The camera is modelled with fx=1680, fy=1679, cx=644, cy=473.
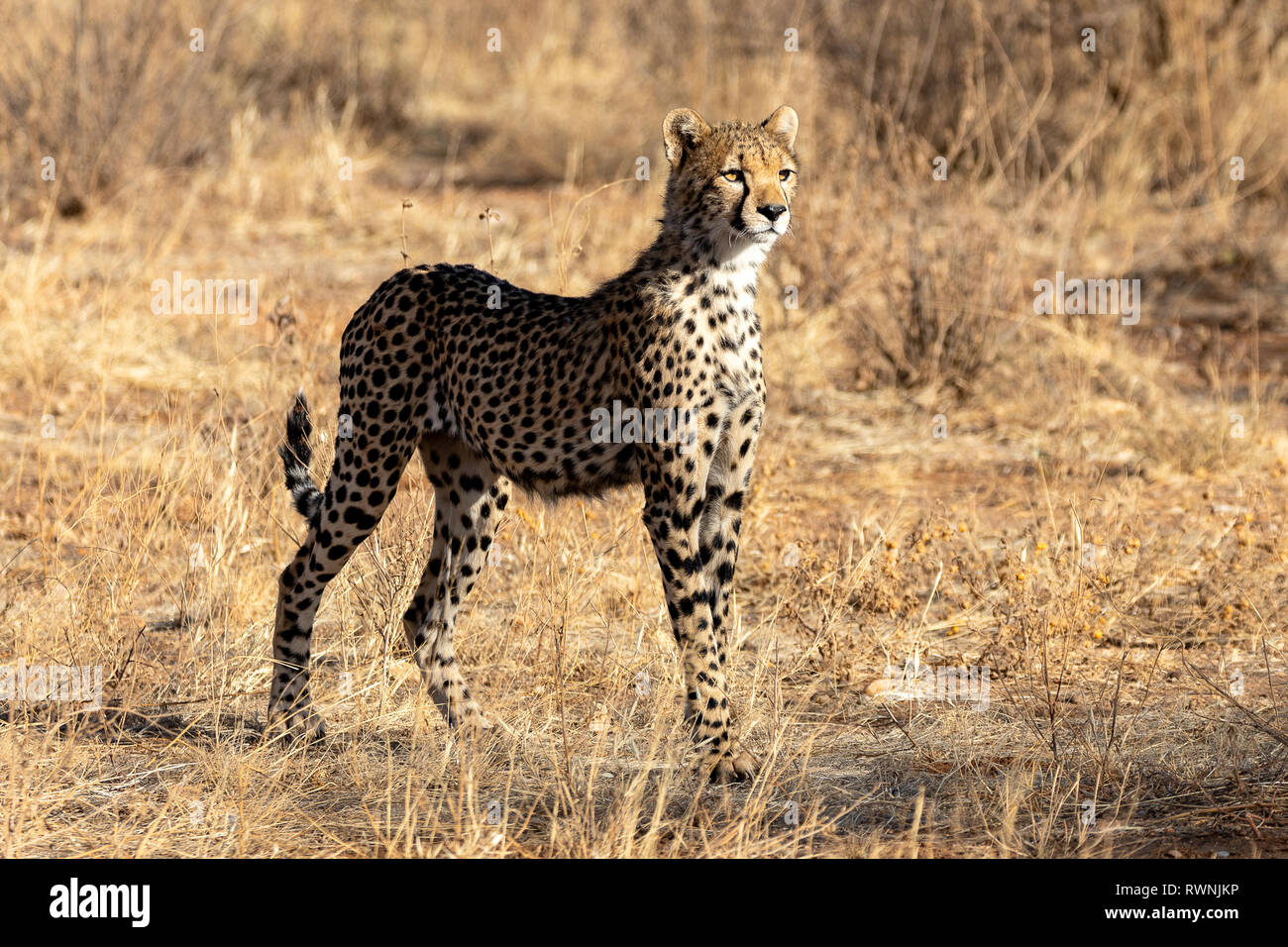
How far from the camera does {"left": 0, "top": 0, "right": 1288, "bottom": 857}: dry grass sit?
4012 millimetres

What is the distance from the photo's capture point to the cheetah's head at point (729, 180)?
159 inches

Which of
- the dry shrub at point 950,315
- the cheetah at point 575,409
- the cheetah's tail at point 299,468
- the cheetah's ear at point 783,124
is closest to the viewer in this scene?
the cheetah at point 575,409

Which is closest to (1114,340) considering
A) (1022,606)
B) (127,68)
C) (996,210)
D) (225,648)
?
(996,210)

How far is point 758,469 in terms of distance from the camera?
604 centimetres

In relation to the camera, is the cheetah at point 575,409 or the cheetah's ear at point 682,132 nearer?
the cheetah at point 575,409

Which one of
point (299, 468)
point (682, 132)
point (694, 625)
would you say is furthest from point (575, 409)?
point (299, 468)

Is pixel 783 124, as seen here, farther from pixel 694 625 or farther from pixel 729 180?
pixel 694 625

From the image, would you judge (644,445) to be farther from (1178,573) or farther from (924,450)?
(924,450)

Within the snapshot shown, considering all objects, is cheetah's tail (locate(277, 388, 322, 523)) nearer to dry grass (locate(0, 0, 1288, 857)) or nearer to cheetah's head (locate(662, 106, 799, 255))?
dry grass (locate(0, 0, 1288, 857))

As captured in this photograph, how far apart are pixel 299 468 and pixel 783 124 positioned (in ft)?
5.32

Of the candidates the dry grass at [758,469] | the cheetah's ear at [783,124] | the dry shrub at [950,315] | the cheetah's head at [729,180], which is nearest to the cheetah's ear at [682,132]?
the cheetah's head at [729,180]

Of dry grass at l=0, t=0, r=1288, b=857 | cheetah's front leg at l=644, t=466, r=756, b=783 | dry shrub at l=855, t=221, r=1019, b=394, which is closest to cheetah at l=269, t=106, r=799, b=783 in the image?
cheetah's front leg at l=644, t=466, r=756, b=783

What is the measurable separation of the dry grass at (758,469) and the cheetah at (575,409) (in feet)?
0.61

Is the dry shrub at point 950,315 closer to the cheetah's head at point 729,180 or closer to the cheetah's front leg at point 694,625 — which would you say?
the cheetah's head at point 729,180
